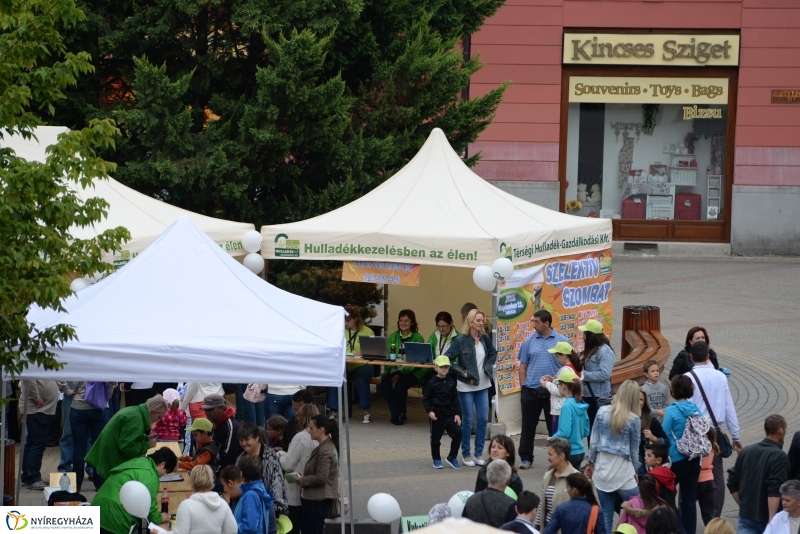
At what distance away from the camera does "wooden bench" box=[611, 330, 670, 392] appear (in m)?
12.6

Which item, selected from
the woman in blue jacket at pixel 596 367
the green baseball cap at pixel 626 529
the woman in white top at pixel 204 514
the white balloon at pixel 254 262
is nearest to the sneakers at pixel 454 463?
the woman in blue jacket at pixel 596 367

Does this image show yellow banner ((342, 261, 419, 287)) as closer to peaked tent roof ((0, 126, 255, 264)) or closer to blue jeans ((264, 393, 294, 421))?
peaked tent roof ((0, 126, 255, 264))

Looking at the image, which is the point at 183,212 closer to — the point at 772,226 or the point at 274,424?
the point at 274,424

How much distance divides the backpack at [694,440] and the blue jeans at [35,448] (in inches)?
243

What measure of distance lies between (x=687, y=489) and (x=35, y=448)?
20.7 feet

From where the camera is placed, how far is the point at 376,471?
37.9 feet

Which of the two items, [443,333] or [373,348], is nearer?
[443,333]

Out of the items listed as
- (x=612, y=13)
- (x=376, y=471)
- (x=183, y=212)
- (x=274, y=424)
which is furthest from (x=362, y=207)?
(x=612, y=13)

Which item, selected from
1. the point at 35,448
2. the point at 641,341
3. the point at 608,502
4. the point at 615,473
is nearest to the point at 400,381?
the point at 641,341

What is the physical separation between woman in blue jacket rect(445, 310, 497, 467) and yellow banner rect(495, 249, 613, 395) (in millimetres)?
825

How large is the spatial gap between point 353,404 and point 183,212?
3.49 m

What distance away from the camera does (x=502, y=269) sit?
40.5 ft

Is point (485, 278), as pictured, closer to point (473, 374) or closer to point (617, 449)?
point (473, 374)

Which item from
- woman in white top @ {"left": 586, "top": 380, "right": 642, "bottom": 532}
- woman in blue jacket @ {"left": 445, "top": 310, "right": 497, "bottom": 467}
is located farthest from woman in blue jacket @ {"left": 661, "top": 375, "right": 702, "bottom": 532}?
woman in blue jacket @ {"left": 445, "top": 310, "right": 497, "bottom": 467}
